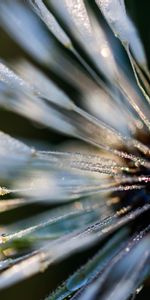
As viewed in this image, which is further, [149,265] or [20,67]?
[20,67]

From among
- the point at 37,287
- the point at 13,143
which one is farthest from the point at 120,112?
the point at 37,287

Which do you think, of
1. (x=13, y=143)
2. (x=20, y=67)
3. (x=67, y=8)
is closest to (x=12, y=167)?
(x=13, y=143)

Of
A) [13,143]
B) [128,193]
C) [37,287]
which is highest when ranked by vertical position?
[13,143]

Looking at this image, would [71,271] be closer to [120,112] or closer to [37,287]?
[37,287]

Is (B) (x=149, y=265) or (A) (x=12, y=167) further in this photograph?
(A) (x=12, y=167)

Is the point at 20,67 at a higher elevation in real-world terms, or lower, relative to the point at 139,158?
higher

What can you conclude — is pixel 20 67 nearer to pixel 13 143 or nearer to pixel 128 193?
pixel 13 143
